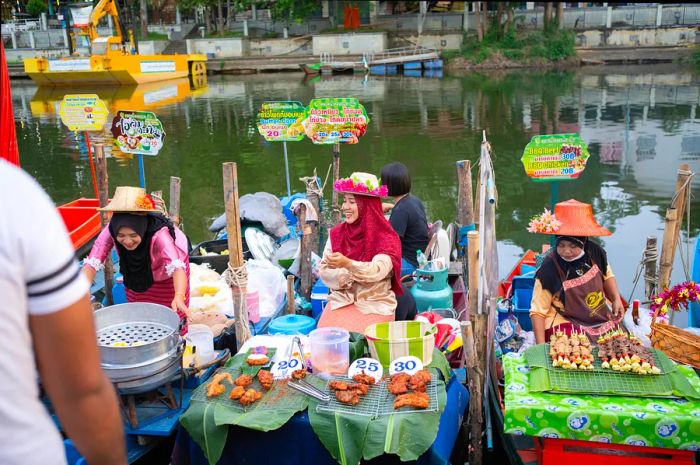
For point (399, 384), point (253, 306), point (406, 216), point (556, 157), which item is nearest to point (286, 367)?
point (399, 384)

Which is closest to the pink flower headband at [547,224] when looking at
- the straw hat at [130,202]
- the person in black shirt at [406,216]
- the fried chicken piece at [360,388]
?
the person in black shirt at [406,216]

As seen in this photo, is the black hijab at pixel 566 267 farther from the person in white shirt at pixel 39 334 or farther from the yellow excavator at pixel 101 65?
Answer: the yellow excavator at pixel 101 65

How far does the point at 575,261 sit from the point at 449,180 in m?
8.79

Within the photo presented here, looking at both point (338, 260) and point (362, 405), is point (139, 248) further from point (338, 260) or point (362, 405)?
point (362, 405)

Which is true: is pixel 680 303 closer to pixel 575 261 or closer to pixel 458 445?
pixel 575 261

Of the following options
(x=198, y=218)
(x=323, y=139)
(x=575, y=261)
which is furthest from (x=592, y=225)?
(x=198, y=218)

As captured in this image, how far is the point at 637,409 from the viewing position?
11.0 feet

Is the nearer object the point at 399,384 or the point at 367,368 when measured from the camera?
the point at 399,384

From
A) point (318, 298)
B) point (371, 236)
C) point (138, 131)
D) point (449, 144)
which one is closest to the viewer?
point (371, 236)

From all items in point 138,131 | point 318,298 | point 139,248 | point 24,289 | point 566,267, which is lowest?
point 318,298

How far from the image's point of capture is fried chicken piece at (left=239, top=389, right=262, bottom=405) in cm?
356

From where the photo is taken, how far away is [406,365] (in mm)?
3775

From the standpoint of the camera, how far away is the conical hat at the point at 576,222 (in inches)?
176

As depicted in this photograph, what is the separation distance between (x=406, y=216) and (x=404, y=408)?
2.88 m
